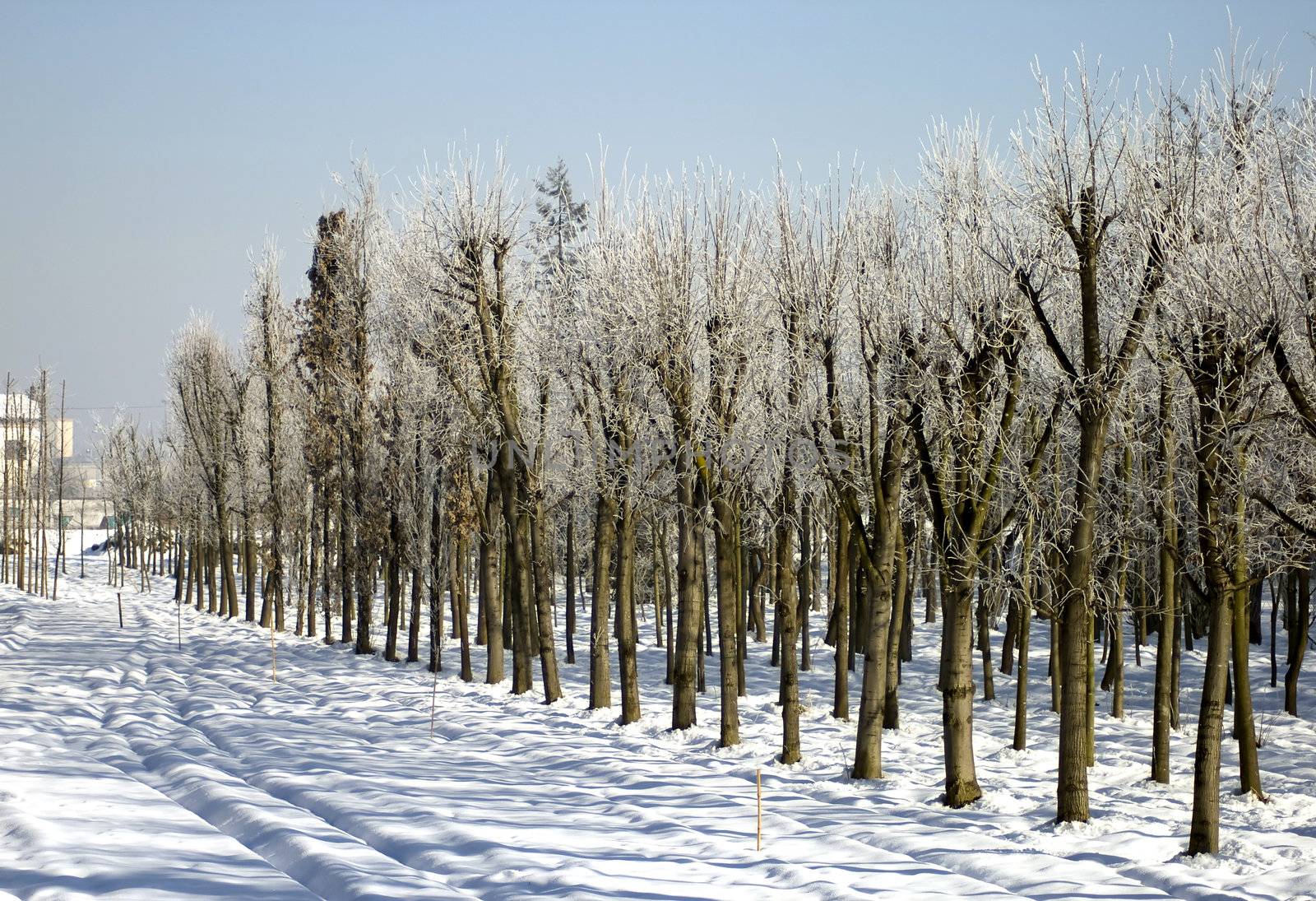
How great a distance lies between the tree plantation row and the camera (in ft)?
37.2

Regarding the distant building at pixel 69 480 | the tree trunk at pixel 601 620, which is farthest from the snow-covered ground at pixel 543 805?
the distant building at pixel 69 480

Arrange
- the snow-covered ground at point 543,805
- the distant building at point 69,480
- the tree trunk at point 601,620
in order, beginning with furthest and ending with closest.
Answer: the distant building at point 69,480 → the tree trunk at point 601,620 → the snow-covered ground at point 543,805

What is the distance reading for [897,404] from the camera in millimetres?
13805

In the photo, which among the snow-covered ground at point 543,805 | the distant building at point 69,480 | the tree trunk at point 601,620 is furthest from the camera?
the distant building at point 69,480

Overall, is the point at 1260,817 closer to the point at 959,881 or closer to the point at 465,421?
the point at 959,881

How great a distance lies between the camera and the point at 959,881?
10000mm

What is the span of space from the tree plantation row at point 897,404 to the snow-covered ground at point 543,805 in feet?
2.59

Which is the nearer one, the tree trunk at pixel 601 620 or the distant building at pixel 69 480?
the tree trunk at pixel 601 620

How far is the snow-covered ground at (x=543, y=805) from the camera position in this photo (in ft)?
32.4

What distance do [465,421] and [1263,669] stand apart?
22.1m

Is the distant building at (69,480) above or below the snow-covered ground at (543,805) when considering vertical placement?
above

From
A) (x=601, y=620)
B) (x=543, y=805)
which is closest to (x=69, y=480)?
(x=601, y=620)

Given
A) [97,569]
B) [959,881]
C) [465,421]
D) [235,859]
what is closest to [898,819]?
[959,881]

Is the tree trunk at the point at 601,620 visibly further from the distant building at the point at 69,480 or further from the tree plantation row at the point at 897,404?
the distant building at the point at 69,480
